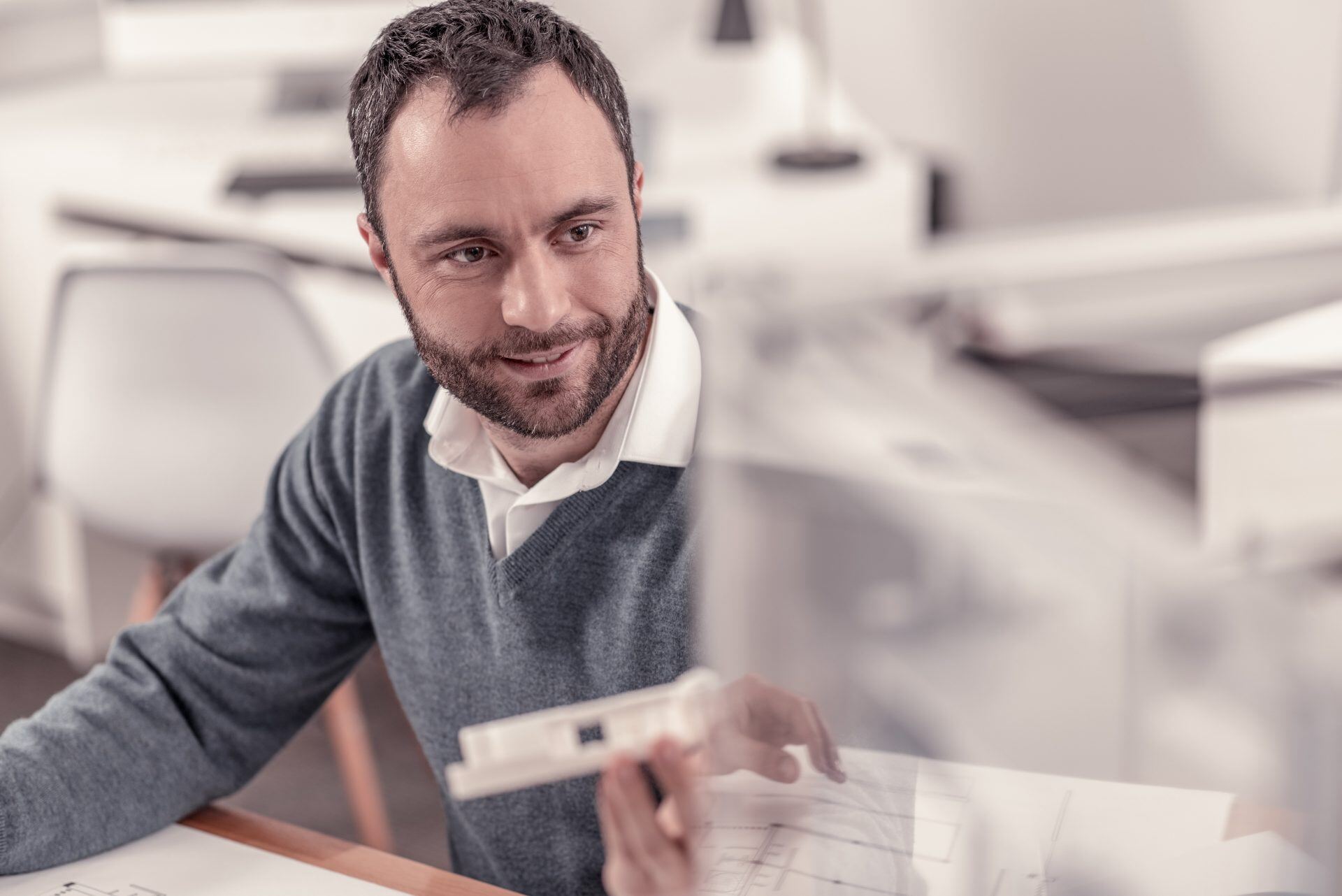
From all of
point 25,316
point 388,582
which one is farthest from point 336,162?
point 388,582

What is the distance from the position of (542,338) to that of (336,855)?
1.04 ft

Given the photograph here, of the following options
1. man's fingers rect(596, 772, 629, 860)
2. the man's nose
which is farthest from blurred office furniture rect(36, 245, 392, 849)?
man's fingers rect(596, 772, 629, 860)

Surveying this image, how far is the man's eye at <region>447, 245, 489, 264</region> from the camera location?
774mm

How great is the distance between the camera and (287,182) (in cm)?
191

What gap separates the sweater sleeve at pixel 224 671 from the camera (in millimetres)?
870

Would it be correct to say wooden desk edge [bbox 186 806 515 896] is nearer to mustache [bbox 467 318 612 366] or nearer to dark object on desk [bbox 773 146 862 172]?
mustache [bbox 467 318 612 366]

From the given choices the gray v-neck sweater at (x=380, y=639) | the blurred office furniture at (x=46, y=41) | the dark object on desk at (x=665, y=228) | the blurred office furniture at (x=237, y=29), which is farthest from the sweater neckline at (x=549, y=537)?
the blurred office furniture at (x=46, y=41)

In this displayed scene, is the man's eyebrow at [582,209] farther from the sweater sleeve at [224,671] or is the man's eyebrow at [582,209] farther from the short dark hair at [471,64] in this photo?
the sweater sleeve at [224,671]

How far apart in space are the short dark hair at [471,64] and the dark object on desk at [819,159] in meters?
1.09

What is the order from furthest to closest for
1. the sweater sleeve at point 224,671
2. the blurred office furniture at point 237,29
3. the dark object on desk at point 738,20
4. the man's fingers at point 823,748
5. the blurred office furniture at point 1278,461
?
the blurred office furniture at point 237,29 < the dark object on desk at point 738,20 < the sweater sleeve at point 224,671 < the man's fingers at point 823,748 < the blurred office furniture at point 1278,461

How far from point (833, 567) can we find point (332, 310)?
1466mm

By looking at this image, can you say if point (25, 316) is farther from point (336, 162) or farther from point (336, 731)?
point (336, 731)

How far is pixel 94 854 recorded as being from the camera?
0.85 metres

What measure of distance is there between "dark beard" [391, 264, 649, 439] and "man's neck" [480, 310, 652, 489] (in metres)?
0.01
